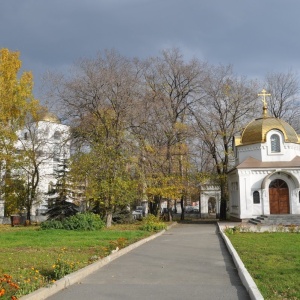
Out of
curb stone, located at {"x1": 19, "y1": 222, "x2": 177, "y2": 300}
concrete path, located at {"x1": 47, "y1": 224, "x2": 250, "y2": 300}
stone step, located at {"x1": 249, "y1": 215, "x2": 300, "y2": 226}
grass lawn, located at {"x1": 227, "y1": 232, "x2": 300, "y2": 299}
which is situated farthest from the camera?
stone step, located at {"x1": 249, "y1": 215, "x2": 300, "y2": 226}

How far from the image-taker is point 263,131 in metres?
33.3

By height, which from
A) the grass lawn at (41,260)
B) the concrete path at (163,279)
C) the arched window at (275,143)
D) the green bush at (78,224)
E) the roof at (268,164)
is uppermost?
the arched window at (275,143)

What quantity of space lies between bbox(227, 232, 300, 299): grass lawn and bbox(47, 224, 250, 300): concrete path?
481 millimetres

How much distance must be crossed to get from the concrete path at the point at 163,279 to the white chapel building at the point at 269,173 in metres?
19.2

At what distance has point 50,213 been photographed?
31.2 meters

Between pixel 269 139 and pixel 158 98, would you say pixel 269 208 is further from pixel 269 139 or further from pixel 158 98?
pixel 158 98

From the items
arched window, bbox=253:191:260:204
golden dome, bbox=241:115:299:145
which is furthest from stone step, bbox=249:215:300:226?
golden dome, bbox=241:115:299:145

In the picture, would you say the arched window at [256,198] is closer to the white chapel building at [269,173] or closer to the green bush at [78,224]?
the white chapel building at [269,173]

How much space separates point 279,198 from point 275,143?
4652 millimetres

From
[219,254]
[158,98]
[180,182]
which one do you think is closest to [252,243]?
[219,254]

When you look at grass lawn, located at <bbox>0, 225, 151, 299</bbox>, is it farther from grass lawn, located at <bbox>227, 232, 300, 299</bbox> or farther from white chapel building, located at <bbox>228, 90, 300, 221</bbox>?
white chapel building, located at <bbox>228, 90, 300, 221</bbox>

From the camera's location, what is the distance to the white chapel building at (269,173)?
31.3m

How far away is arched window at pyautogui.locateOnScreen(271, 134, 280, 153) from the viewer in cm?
3300

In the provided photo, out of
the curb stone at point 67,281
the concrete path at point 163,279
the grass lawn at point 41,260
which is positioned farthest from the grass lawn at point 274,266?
the grass lawn at point 41,260
